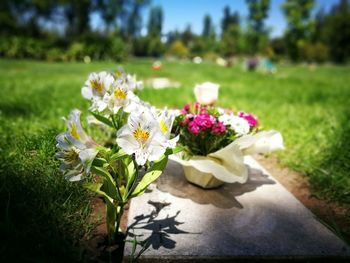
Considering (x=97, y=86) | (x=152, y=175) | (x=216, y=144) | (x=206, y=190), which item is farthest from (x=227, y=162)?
(x=97, y=86)

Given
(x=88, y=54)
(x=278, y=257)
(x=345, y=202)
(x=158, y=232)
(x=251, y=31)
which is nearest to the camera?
(x=278, y=257)

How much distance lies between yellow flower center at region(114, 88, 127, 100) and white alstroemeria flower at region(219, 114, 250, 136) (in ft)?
2.62

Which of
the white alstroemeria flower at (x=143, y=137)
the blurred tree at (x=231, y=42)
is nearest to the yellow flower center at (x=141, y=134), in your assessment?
the white alstroemeria flower at (x=143, y=137)

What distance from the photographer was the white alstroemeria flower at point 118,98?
1.64 metres

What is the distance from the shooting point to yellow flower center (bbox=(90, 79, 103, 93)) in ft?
5.55

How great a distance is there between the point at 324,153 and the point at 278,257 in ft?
6.24

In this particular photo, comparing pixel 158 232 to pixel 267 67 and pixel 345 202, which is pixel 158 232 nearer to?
pixel 345 202

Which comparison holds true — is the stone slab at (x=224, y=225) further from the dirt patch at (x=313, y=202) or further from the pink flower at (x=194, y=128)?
the pink flower at (x=194, y=128)

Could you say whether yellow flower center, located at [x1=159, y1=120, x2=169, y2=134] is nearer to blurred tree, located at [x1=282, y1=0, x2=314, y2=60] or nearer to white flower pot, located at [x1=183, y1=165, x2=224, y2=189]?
white flower pot, located at [x1=183, y1=165, x2=224, y2=189]

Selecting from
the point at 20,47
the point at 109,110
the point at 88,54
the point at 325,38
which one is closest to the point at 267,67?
the point at 88,54

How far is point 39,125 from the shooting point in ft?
11.2

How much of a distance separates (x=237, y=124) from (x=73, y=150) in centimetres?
121

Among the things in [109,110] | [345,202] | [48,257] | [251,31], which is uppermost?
[251,31]

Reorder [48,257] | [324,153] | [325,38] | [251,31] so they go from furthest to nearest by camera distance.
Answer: [325,38] → [251,31] → [324,153] → [48,257]
